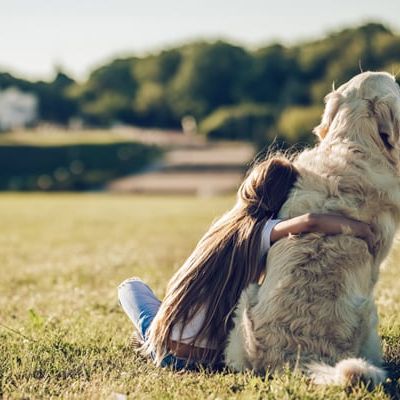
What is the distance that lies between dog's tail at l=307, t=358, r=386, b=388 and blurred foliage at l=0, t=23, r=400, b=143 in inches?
3281

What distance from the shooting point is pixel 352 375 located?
3.19m

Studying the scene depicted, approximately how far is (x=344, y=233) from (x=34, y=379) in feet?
6.18

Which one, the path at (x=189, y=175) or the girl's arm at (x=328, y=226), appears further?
the path at (x=189, y=175)

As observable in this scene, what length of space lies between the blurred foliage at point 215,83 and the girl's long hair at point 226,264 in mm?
82672

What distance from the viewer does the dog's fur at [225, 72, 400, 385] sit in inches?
138

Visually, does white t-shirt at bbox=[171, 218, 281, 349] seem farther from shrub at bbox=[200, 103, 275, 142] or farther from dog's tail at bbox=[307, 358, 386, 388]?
shrub at bbox=[200, 103, 275, 142]

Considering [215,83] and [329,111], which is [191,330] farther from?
[215,83]

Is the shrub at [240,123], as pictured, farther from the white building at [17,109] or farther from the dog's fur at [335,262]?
the dog's fur at [335,262]

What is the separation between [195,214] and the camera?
20.5m

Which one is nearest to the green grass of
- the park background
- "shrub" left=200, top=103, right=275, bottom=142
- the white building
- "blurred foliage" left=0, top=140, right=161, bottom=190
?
the park background

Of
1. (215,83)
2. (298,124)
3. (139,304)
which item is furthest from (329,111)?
(215,83)

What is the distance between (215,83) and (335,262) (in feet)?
397

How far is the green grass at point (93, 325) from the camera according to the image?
3443 mm

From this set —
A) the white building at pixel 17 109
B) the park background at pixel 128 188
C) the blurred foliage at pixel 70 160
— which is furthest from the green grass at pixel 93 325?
the white building at pixel 17 109
